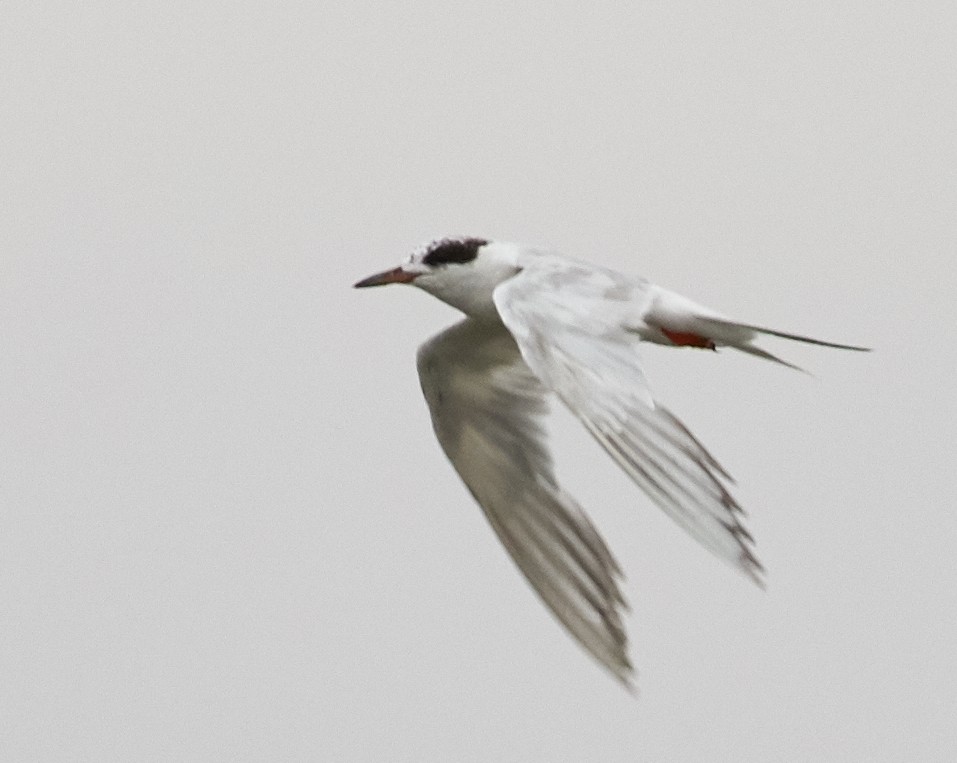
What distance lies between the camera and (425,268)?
322 inches

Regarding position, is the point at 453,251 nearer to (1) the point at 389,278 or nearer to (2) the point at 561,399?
(1) the point at 389,278

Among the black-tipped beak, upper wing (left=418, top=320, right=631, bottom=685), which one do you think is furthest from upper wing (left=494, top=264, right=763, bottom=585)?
upper wing (left=418, top=320, right=631, bottom=685)

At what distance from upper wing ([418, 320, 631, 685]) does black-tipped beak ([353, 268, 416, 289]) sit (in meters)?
0.47

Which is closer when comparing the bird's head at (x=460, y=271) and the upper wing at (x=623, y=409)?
the upper wing at (x=623, y=409)

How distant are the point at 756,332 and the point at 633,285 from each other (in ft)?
1.75

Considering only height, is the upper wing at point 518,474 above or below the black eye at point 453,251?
below

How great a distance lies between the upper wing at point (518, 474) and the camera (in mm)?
7934

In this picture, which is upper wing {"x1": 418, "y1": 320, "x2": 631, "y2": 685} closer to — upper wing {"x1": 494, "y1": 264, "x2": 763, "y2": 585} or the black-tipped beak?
the black-tipped beak

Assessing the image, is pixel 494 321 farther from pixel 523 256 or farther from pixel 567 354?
pixel 567 354

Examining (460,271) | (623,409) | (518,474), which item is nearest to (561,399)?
(623,409)

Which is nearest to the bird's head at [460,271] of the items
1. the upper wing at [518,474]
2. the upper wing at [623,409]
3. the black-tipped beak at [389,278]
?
the black-tipped beak at [389,278]

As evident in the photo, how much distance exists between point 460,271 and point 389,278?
1.00 feet

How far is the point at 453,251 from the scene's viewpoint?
8.15m

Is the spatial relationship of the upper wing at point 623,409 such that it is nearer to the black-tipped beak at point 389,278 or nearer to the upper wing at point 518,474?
the black-tipped beak at point 389,278
